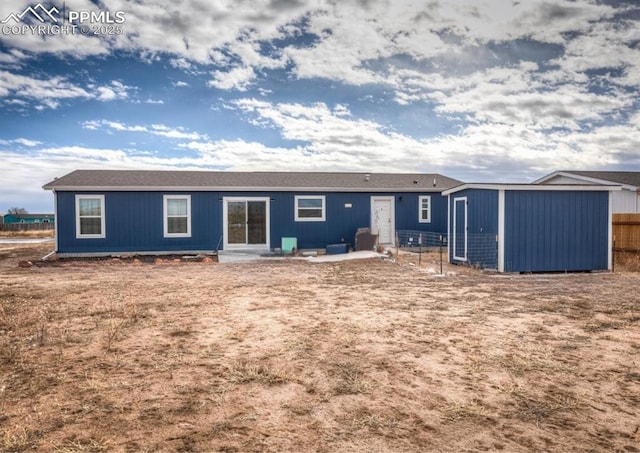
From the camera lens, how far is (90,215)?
704 inches

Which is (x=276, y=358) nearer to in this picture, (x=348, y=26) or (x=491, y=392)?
(x=491, y=392)

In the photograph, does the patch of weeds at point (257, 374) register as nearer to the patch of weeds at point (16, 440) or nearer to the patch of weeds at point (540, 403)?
the patch of weeds at point (16, 440)

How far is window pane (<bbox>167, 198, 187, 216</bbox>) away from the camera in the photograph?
18.4 meters

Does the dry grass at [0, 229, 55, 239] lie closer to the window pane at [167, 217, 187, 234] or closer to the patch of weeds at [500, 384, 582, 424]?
the window pane at [167, 217, 187, 234]

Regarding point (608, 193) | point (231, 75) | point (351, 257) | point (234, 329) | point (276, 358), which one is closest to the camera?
point (276, 358)

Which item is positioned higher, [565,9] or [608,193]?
[565,9]

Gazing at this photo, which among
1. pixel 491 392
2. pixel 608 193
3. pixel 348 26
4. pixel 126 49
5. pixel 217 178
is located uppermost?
pixel 348 26

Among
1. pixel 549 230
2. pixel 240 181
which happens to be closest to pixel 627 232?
pixel 549 230

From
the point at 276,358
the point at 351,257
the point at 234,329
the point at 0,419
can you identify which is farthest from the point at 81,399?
the point at 351,257

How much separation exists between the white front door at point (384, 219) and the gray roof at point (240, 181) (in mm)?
678

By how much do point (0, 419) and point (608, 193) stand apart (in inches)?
613

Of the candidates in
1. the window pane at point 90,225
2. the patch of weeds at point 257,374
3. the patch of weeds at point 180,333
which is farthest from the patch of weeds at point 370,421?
the window pane at point 90,225

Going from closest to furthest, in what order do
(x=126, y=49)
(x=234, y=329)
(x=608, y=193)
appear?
(x=234, y=329) < (x=608, y=193) < (x=126, y=49)

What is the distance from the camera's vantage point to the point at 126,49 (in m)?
15.4
